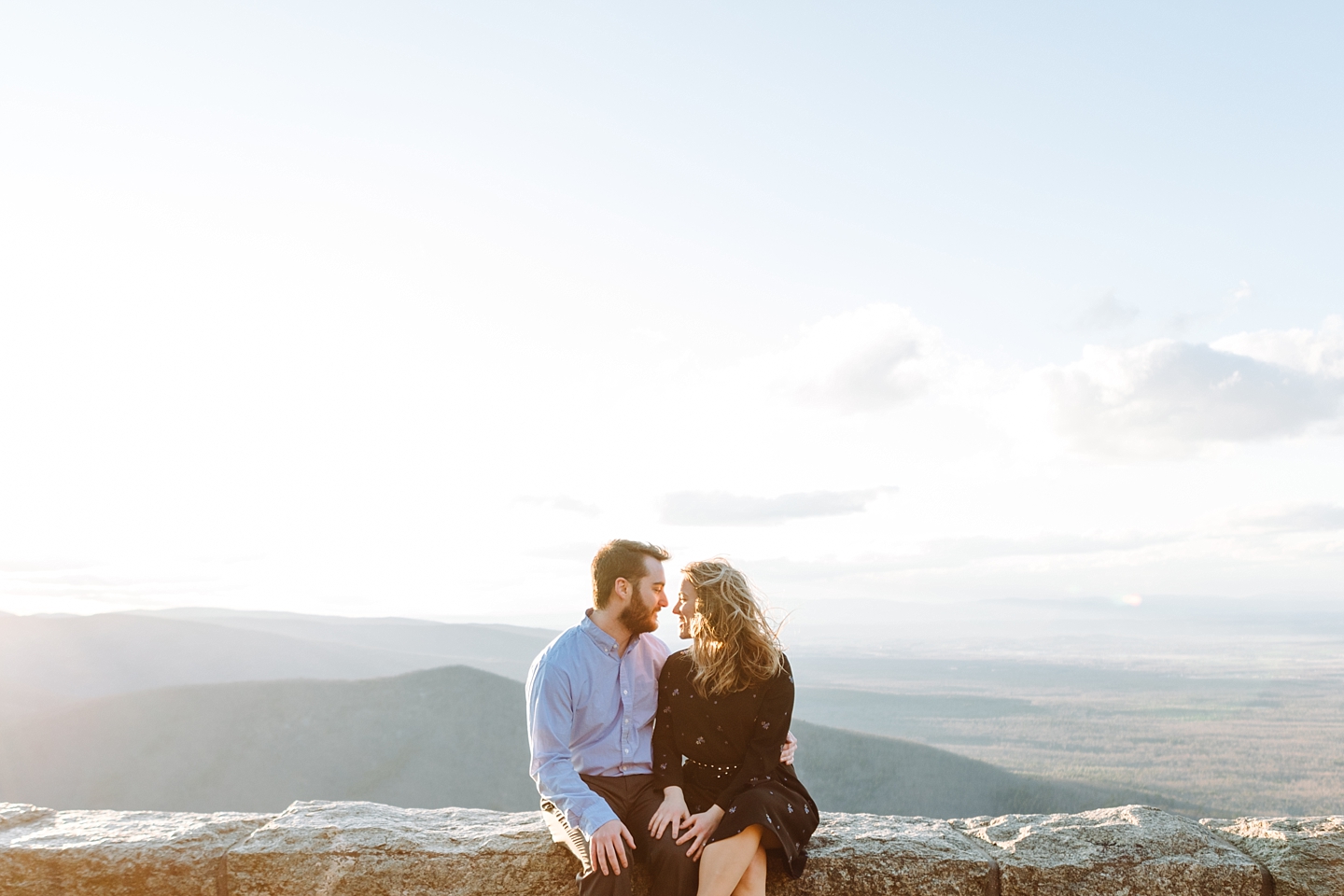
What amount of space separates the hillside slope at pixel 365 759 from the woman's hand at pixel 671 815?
5095cm

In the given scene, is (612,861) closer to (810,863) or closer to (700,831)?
(700,831)

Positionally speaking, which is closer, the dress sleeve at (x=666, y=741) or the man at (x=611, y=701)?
the man at (x=611, y=701)

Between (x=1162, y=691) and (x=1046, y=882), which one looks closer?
(x=1046, y=882)

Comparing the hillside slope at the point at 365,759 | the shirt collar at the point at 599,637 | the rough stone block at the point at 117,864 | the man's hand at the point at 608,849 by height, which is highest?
the shirt collar at the point at 599,637

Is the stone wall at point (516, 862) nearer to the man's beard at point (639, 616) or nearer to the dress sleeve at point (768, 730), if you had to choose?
the dress sleeve at point (768, 730)

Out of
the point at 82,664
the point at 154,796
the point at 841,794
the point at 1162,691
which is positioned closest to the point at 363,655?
the point at 82,664

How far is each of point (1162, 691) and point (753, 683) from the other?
181 meters

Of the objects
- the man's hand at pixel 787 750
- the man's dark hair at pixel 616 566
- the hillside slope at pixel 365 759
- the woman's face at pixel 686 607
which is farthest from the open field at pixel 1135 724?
the man's dark hair at pixel 616 566

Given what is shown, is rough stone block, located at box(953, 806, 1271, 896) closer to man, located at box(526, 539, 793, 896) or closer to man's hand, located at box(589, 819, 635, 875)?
man, located at box(526, 539, 793, 896)

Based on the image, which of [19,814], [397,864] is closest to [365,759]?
[19,814]

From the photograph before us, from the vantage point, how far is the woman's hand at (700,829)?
418cm

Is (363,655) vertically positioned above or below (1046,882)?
below

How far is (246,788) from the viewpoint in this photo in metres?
50.4

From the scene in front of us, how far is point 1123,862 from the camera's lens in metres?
4.28
